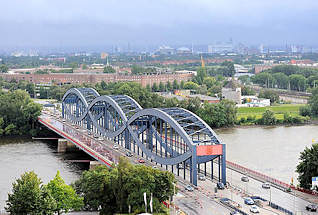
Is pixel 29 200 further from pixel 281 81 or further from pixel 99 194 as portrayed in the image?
pixel 281 81

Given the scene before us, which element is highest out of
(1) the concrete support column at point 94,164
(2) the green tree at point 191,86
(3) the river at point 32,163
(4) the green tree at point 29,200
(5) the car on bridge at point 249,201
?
(4) the green tree at point 29,200

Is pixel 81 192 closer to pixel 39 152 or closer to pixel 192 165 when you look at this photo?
pixel 192 165

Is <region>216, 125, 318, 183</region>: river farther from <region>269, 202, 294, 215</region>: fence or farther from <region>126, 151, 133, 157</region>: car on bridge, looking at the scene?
<region>269, 202, 294, 215</region>: fence

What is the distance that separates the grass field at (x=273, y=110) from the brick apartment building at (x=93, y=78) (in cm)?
3316

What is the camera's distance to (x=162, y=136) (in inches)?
1726

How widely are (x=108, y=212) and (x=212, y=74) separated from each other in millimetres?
107330

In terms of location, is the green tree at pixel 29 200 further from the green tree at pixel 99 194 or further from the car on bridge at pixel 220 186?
the car on bridge at pixel 220 186

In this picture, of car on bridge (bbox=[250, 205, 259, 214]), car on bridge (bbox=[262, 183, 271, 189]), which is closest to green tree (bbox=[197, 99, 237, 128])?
car on bridge (bbox=[262, 183, 271, 189])

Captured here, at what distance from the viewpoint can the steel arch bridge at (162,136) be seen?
33144 millimetres

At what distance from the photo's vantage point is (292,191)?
102 ft

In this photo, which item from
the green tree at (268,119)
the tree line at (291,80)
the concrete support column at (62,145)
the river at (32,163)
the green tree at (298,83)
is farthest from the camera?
the tree line at (291,80)

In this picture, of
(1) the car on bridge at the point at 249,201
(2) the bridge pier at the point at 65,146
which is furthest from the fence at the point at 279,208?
(2) the bridge pier at the point at 65,146

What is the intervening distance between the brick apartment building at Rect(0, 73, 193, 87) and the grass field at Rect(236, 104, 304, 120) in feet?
109

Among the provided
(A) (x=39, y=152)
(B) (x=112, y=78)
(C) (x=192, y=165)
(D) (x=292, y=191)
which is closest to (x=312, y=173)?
(D) (x=292, y=191)
